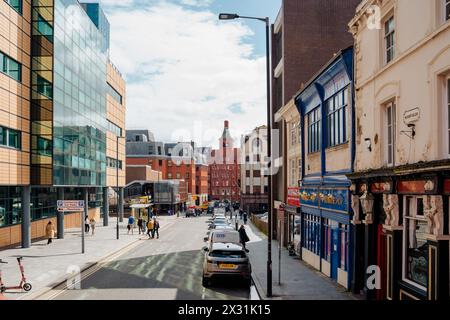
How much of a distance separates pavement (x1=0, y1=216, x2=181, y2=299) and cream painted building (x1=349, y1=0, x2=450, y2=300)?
37.8 feet

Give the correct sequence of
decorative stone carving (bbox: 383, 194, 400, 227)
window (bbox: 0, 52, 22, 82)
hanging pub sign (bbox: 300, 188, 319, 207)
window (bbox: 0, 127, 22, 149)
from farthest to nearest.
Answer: window (bbox: 0, 127, 22, 149)
window (bbox: 0, 52, 22, 82)
hanging pub sign (bbox: 300, 188, 319, 207)
decorative stone carving (bbox: 383, 194, 400, 227)

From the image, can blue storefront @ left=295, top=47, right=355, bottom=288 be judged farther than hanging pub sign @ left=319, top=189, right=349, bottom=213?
No

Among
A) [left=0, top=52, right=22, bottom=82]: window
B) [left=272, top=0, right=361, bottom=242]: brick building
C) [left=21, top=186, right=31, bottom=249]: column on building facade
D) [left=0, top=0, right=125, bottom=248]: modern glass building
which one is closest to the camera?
[left=0, top=52, right=22, bottom=82]: window

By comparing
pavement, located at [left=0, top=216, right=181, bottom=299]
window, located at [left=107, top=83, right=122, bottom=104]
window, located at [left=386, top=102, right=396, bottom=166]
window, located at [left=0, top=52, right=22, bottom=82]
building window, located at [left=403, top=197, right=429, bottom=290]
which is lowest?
pavement, located at [left=0, top=216, right=181, bottom=299]

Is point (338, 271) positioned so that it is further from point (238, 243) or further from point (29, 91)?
point (29, 91)

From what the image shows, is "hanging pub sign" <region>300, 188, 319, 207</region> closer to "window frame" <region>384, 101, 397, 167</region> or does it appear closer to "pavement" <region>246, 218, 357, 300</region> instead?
"pavement" <region>246, 218, 357, 300</region>

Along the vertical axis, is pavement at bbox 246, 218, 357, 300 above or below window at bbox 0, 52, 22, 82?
below

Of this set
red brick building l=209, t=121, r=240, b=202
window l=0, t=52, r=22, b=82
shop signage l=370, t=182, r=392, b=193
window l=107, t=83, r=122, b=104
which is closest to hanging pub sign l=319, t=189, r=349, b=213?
shop signage l=370, t=182, r=392, b=193

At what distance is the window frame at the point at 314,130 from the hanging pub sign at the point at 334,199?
2495 mm

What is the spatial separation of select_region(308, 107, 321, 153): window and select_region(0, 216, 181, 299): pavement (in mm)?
12505

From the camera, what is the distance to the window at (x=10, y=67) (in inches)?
1065

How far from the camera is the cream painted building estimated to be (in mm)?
10414

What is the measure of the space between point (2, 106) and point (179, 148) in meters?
92.9

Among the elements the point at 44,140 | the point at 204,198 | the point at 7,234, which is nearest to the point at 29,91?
the point at 44,140
